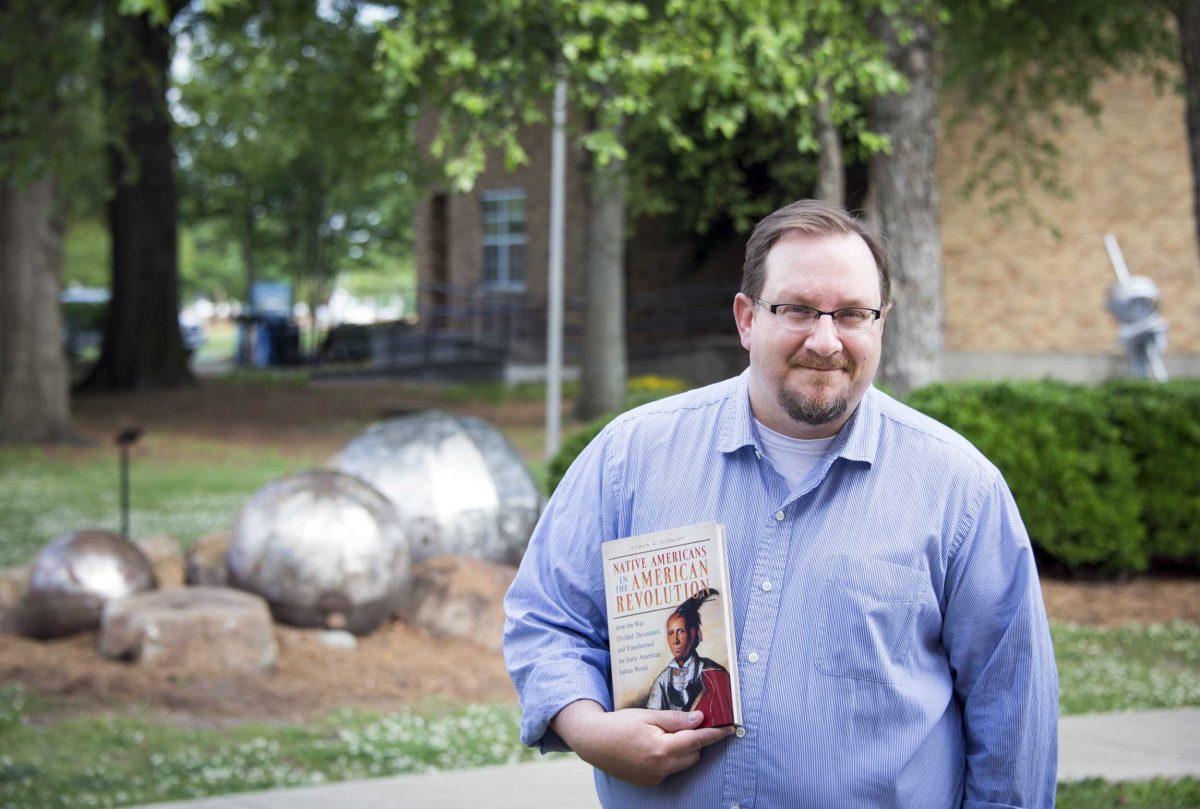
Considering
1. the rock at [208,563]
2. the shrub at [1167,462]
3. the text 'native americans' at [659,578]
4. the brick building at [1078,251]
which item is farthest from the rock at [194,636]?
the brick building at [1078,251]

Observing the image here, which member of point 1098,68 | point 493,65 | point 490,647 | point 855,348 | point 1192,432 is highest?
point 1098,68

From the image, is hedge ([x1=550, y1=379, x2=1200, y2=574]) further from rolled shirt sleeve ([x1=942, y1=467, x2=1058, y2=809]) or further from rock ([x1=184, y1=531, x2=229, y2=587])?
rolled shirt sleeve ([x1=942, y1=467, x2=1058, y2=809])

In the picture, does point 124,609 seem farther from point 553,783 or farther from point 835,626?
point 835,626

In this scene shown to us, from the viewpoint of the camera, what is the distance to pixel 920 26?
11.3 metres

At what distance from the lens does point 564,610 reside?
2.75m

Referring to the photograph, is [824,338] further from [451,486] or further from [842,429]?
[451,486]

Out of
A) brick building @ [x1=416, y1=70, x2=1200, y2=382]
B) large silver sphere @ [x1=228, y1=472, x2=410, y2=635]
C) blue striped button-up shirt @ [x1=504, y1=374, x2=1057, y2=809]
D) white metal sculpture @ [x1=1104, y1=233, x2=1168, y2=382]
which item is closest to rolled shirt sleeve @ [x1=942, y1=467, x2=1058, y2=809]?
blue striped button-up shirt @ [x1=504, y1=374, x2=1057, y2=809]

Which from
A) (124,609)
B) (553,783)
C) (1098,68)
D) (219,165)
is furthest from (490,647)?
(219,165)

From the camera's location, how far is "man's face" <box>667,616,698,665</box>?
8.39ft

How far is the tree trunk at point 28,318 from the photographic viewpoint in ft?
62.0

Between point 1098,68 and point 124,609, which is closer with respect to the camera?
point 124,609

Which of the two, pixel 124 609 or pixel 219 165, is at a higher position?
pixel 219 165

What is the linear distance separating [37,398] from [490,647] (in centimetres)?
1298

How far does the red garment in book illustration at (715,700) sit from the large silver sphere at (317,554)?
5508 mm
